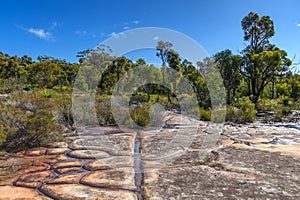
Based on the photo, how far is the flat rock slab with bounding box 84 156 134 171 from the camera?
2451 millimetres

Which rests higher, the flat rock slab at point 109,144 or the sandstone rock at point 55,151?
the flat rock slab at point 109,144

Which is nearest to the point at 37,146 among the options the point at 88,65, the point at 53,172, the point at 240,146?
the point at 53,172

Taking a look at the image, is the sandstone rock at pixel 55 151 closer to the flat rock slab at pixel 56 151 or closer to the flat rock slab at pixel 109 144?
the flat rock slab at pixel 56 151

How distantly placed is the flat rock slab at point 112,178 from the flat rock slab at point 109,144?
2.34 ft

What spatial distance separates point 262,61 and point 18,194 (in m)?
12.0

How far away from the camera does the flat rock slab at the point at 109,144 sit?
3.15 meters

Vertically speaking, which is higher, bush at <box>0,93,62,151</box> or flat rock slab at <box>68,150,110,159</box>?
bush at <box>0,93,62,151</box>

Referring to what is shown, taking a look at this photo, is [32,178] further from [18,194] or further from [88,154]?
[88,154]

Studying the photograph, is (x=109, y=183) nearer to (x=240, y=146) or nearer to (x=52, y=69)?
(x=240, y=146)

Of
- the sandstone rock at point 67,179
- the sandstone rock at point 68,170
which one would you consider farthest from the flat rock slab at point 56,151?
the sandstone rock at point 67,179

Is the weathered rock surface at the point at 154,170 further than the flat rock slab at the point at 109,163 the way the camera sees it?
No

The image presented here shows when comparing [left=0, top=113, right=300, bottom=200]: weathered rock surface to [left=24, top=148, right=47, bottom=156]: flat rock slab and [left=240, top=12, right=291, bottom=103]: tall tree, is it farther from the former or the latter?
[left=240, top=12, right=291, bottom=103]: tall tree

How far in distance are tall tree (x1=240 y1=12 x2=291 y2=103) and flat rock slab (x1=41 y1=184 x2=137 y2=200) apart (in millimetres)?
11341

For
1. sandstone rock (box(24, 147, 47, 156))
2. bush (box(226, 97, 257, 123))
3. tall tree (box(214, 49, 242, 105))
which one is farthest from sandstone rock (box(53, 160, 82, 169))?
tall tree (box(214, 49, 242, 105))
